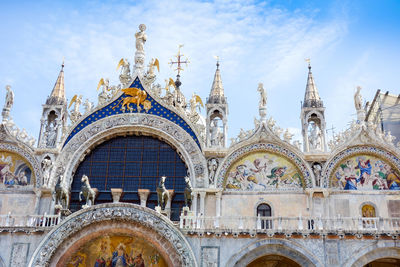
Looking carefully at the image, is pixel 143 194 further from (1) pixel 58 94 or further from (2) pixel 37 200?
(1) pixel 58 94

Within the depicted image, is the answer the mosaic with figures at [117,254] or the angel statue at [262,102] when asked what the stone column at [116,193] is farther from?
the angel statue at [262,102]

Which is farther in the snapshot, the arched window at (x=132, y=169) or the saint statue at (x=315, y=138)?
the arched window at (x=132, y=169)

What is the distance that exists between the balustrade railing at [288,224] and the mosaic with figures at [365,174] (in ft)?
5.00

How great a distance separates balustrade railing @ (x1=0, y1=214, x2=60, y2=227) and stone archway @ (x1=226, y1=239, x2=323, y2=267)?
696cm

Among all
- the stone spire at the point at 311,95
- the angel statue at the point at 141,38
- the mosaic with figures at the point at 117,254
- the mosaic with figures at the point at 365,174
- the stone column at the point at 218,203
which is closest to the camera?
the mosaic with figures at the point at 117,254

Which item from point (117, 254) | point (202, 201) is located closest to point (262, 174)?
point (202, 201)

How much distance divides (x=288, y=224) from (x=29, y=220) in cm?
1016

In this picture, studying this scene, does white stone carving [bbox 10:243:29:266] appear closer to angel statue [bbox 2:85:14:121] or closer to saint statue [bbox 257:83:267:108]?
angel statue [bbox 2:85:14:121]

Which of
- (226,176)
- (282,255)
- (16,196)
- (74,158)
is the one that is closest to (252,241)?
(282,255)

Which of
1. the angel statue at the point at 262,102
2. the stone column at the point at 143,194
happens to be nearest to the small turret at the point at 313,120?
the angel statue at the point at 262,102

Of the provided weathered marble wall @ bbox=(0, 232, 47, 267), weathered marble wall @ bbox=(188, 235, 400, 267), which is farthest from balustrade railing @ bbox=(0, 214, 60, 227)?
weathered marble wall @ bbox=(188, 235, 400, 267)

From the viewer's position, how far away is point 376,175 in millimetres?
21922

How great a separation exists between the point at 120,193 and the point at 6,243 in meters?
4.93

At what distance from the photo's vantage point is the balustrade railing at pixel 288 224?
62.3 ft
